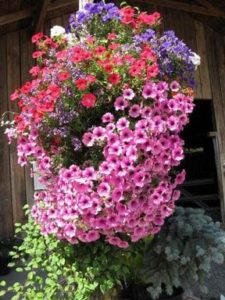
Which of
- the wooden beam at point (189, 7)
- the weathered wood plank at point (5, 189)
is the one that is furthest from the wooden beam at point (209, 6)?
the weathered wood plank at point (5, 189)

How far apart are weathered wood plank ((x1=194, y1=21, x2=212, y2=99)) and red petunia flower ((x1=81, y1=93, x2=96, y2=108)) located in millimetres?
4074

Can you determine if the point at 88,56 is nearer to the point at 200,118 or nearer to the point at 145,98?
the point at 145,98

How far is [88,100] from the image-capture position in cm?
242

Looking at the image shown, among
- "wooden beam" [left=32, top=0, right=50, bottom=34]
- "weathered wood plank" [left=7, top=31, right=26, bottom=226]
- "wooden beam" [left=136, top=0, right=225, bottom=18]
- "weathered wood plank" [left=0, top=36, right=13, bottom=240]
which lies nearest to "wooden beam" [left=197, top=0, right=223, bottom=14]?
"wooden beam" [left=136, top=0, right=225, bottom=18]

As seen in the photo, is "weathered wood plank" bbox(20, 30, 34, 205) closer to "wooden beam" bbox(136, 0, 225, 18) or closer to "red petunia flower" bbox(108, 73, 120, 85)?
"wooden beam" bbox(136, 0, 225, 18)

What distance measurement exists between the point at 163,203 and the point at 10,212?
9.53ft

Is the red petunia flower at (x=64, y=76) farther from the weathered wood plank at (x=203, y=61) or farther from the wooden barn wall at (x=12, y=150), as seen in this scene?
the weathered wood plank at (x=203, y=61)

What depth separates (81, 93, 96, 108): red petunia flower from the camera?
241 centimetres

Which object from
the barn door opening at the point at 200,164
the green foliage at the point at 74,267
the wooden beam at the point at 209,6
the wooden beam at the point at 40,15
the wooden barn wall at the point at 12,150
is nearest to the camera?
the green foliage at the point at 74,267

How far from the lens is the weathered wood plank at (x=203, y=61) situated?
6277 millimetres

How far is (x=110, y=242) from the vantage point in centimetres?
249

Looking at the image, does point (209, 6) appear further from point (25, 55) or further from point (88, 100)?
point (88, 100)

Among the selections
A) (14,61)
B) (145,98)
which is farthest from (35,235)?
(14,61)

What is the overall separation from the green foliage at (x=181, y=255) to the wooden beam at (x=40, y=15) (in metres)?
2.92
